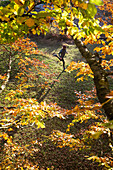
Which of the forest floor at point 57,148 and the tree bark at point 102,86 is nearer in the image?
the tree bark at point 102,86

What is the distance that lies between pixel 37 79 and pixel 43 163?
17.0 ft

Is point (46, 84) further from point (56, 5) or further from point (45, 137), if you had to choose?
point (56, 5)

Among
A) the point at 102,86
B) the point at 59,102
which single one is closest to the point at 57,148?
the point at 59,102

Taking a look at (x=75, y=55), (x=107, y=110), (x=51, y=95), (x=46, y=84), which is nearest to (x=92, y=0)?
(x=107, y=110)

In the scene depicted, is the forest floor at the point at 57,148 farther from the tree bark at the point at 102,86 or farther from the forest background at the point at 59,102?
the tree bark at the point at 102,86

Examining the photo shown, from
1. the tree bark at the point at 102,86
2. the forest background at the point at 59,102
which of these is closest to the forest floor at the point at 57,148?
the forest background at the point at 59,102

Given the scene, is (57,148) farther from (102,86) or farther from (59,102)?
(102,86)

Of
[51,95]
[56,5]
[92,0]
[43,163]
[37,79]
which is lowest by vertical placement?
[43,163]

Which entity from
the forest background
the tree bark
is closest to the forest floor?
the forest background

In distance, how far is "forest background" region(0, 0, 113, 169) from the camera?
1179 millimetres

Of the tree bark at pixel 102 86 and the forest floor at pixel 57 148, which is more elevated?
the tree bark at pixel 102 86

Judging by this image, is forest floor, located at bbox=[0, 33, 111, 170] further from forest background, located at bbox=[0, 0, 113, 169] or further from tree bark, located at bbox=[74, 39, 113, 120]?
tree bark, located at bbox=[74, 39, 113, 120]

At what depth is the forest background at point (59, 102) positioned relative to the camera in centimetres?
118

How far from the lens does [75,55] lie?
12.3m
